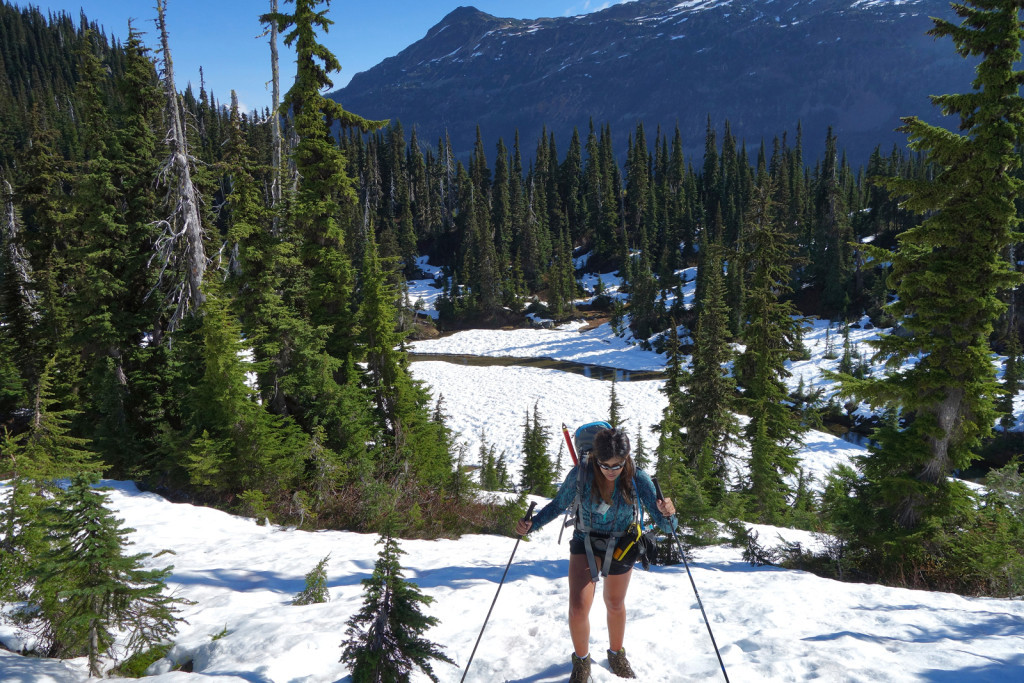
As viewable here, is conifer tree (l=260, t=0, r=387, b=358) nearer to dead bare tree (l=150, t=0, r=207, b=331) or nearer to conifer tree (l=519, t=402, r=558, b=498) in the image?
dead bare tree (l=150, t=0, r=207, b=331)

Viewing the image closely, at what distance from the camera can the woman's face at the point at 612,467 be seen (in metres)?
3.67

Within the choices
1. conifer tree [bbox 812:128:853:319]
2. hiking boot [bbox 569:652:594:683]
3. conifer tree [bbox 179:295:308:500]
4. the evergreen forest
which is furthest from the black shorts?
conifer tree [bbox 812:128:853:319]

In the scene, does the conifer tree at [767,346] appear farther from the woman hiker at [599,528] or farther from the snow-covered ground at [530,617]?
the woman hiker at [599,528]

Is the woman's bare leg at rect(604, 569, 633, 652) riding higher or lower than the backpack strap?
lower

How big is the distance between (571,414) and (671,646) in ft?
86.6

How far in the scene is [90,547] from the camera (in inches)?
151

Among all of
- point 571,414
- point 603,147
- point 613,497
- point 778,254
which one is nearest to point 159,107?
point 613,497

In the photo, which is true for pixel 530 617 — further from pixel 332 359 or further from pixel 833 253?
pixel 833 253

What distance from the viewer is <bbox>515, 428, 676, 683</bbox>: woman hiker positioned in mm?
3848

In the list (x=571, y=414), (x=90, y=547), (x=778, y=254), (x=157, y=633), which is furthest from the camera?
(x=571, y=414)

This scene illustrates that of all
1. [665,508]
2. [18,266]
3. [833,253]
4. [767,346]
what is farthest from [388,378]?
[833,253]

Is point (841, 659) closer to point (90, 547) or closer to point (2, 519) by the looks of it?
point (90, 547)

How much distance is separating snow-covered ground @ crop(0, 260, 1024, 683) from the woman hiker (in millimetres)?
668

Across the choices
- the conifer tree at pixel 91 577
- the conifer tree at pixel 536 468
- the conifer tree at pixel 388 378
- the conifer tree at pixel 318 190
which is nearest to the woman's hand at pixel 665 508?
the conifer tree at pixel 91 577
